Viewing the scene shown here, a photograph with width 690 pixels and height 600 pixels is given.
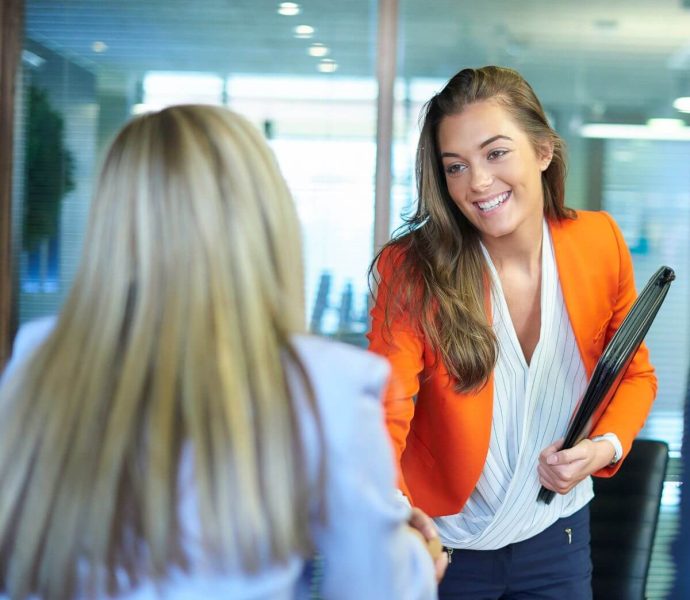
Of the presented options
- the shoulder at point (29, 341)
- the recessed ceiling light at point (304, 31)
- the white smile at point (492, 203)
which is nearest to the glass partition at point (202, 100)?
the recessed ceiling light at point (304, 31)

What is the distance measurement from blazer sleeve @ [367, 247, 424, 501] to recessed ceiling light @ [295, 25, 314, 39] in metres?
1.85

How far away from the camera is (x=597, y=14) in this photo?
3631 mm

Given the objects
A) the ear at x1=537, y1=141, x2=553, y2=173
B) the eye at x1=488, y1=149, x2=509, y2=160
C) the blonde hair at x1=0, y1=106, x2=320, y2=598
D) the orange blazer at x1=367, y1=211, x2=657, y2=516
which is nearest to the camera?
the blonde hair at x1=0, y1=106, x2=320, y2=598

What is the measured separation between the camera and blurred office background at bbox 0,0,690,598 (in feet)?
11.9

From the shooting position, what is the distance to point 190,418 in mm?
983

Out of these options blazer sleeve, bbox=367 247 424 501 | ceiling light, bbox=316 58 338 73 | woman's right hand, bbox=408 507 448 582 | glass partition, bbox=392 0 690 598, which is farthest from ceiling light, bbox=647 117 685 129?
woman's right hand, bbox=408 507 448 582

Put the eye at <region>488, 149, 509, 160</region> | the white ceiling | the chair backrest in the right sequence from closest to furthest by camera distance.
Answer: the eye at <region>488, 149, 509, 160</region>, the chair backrest, the white ceiling

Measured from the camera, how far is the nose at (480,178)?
197cm

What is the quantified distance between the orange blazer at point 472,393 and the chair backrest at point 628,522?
46cm

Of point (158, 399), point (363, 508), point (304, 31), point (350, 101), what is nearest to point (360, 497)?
point (363, 508)

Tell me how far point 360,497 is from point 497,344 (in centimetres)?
99

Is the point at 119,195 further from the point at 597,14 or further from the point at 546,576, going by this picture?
the point at 597,14

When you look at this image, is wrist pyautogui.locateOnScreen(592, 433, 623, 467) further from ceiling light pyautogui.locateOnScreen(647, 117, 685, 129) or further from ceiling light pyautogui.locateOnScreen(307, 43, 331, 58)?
ceiling light pyautogui.locateOnScreen(307, 43, 331, 58)

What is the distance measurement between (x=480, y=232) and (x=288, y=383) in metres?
1.21
